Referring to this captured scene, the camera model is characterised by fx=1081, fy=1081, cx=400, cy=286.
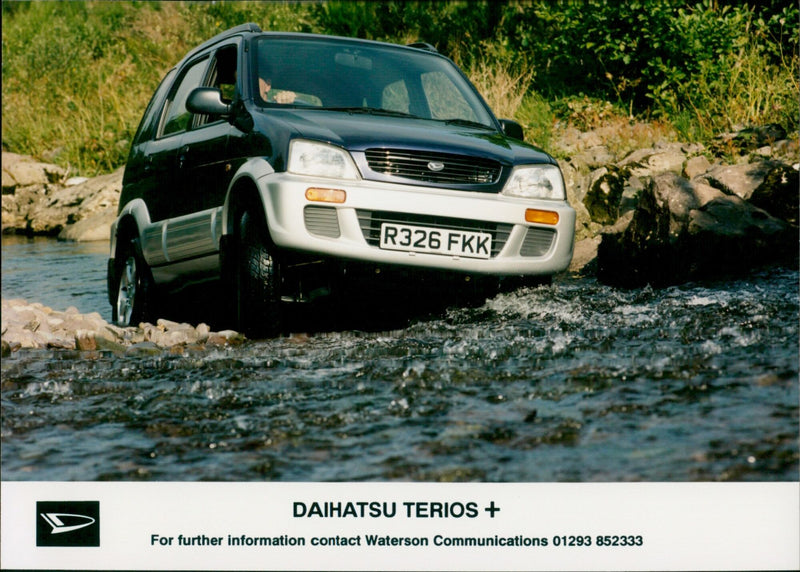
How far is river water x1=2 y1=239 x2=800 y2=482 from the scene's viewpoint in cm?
366

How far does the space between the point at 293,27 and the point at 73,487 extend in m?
14.0

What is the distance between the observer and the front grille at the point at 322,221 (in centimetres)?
530

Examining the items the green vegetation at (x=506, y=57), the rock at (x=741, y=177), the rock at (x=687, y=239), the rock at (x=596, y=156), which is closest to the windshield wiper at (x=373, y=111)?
the rock at (x=687, y=239)

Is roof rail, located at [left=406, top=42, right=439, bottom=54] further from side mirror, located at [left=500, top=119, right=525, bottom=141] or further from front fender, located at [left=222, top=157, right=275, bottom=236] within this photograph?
front fender, located at [left=222, top=157, right=275, bottom=236]

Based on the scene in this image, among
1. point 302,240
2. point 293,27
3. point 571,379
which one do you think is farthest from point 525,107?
point 571,379

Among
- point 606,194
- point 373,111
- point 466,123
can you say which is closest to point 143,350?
point 373,111

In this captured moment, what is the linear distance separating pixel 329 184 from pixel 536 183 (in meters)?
1.18

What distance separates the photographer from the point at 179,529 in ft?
12.2

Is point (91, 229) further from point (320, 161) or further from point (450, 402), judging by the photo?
point (450, 402)

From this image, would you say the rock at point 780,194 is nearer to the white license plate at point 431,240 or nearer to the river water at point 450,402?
the river water at point 450,402

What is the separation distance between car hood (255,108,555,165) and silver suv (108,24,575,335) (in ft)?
0.04

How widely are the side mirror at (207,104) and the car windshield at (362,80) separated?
24 centimetres

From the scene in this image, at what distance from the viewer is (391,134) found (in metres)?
5.58

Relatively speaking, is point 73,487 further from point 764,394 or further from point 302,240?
point 764,394
